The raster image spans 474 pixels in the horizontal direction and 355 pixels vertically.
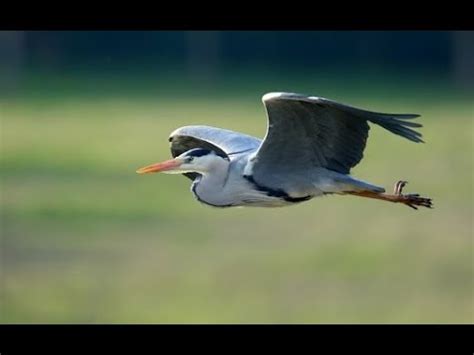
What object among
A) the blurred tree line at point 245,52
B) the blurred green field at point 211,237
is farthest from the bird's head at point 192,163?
the blurred tree line at point 245,52

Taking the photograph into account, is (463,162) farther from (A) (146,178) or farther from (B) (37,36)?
(B) (37,36)

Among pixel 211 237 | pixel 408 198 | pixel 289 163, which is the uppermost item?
pixel 289 163

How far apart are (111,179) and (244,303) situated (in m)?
3.64

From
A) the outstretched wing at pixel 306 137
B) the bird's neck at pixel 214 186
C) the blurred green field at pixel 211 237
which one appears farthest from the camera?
the blurred green field at pixel 211 237

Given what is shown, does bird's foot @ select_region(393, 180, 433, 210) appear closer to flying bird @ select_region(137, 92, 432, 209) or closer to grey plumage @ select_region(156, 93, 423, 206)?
flying bird @ select_region(137, 92, 432, 209)

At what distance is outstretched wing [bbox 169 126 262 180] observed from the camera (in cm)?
484

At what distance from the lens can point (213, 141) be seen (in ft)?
16.2

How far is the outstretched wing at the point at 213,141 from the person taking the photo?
4.84 m

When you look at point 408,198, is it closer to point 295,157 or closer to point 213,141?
point 295,157

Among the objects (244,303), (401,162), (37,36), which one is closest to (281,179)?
(244,303)

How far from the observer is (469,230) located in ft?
34.2

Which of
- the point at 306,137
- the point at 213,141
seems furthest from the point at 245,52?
the point at 306,137

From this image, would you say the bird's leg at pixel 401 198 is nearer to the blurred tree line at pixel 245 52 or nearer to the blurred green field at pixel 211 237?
the blurred green field at pixel 211 237

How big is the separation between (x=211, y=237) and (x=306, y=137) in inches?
260
